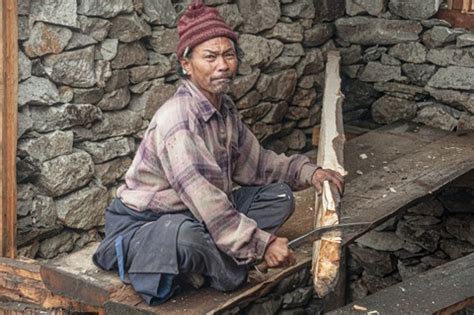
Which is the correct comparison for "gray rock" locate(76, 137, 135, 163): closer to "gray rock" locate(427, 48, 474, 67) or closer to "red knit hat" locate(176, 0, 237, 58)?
"red knit hat" locate(176, 0, 237, 58)

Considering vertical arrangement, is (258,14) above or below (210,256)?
above

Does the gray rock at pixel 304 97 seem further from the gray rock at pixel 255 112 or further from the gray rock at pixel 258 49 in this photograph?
the gray rock at pixel 258 49

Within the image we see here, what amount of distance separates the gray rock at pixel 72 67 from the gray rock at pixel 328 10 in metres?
2.50

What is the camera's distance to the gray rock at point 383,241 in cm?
734

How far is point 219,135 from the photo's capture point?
161 inches

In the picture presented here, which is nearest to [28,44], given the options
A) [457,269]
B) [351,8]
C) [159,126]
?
[159,126]

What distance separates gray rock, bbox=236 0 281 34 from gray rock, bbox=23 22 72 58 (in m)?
1.73

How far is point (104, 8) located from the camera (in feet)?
17.2

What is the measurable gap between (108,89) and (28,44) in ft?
2.21

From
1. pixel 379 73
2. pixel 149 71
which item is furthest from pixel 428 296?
pixel 379 73

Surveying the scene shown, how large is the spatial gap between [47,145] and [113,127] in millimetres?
549

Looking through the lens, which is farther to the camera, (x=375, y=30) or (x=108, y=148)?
(x=375, y=30)

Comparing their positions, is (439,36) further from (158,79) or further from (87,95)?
(87,95)

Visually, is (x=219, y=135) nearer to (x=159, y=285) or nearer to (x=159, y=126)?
(x=159, y=126)
